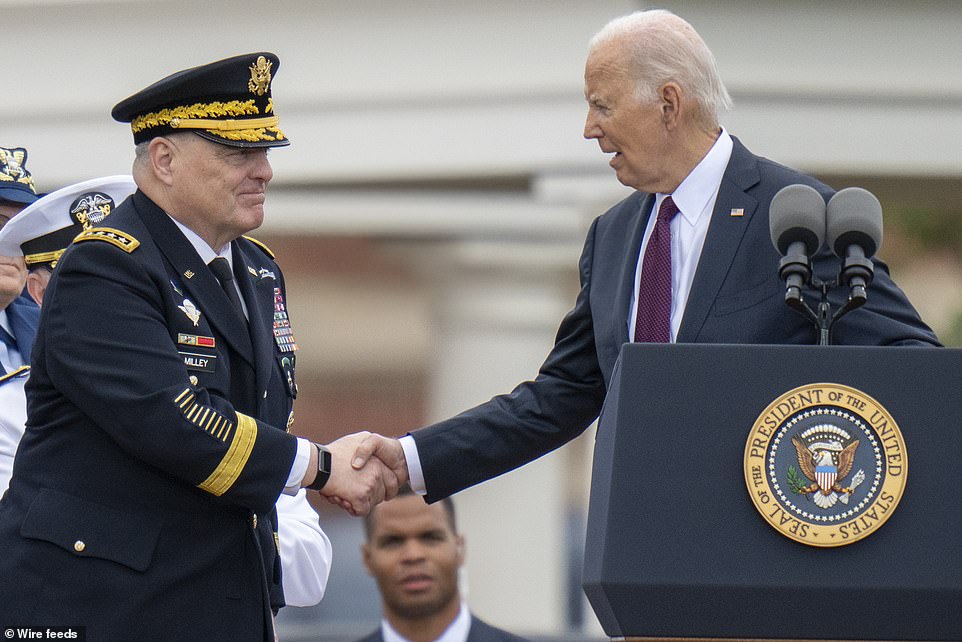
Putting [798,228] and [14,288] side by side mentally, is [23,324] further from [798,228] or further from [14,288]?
[798,228]

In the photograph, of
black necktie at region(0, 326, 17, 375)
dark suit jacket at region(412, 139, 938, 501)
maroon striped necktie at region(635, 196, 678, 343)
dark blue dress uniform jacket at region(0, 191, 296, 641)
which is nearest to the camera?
dark blue dress uniform jacket at region(0, 191, 296, 641)

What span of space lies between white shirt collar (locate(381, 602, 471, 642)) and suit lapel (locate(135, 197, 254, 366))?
2154 millimetres

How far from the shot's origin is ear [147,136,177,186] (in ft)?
12.4

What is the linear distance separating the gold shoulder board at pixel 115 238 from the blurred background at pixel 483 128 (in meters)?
3.07

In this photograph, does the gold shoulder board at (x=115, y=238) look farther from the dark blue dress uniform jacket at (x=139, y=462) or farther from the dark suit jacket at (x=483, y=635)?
the dark suit jacket at (x=483, y=635)

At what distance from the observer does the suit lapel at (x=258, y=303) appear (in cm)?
377

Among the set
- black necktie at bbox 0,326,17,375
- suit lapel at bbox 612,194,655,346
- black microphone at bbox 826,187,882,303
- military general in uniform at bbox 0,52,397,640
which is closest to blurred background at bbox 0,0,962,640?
black necktie at bbox 0,326,17,375

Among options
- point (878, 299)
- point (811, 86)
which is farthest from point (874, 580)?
point (811, 86)

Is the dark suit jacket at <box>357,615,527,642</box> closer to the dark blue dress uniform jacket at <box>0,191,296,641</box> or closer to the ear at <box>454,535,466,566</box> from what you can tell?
the ear at <box>454,535,466,566</box>

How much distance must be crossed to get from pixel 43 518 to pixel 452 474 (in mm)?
1177

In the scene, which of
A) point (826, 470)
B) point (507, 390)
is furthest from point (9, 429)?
point (507, 390)

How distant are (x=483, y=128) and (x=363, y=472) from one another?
269 cm

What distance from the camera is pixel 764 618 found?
298 cm

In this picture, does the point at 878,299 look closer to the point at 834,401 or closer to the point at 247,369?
the point at 834,401
